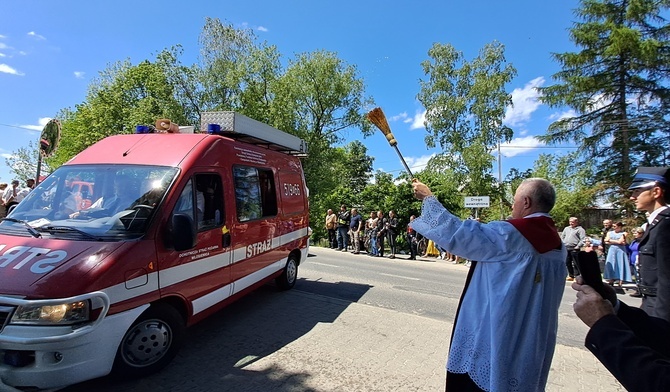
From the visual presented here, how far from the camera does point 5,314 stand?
9.20 ft

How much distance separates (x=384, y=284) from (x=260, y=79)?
23.0 m

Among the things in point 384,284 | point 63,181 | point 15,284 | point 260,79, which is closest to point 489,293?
point 15,284

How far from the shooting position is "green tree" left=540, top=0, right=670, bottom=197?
1948 cm

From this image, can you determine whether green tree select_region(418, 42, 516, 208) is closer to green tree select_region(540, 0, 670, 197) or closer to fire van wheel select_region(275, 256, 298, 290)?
green tree select_region(540, 0, 670, 197)

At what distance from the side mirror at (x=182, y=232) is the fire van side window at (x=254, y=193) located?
140cm

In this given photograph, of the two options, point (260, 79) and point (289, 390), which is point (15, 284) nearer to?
point (289, 390)

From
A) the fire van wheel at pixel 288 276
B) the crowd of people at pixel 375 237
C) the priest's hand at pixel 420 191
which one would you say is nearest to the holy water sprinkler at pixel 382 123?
the priest's hand at pixel 420 191

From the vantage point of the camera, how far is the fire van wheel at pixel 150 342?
3.42 metres

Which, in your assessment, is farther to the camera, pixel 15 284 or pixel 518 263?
pixel 15 284

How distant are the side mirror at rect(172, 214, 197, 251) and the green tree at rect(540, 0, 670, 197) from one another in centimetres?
2295

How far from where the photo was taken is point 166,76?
27.4 metres

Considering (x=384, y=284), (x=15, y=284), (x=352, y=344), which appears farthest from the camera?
(x=384, y=284)

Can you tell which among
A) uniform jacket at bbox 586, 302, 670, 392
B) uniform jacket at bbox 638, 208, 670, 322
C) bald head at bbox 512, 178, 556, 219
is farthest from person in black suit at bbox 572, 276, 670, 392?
uniform jacket at bbox 638, 208, 670, 322

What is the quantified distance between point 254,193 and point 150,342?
2.55 m
